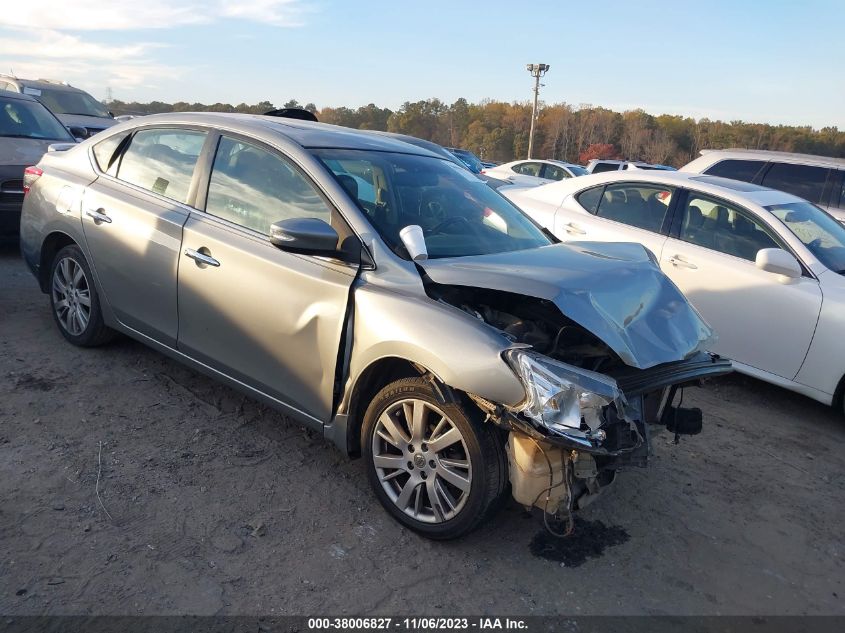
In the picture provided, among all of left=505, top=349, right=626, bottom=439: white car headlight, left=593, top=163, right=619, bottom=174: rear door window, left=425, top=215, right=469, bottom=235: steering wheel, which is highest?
left=593, top=163, right=619, bottom=174: rear door window

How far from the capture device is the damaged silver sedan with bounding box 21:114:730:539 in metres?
2.85

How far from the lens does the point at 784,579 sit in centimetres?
314

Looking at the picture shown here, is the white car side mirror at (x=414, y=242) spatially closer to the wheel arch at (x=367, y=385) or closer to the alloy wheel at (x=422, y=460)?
the wheel arch at (x=367, y=385)

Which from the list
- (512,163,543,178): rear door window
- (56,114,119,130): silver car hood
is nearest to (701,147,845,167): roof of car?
(56,114,119,130): silver car hood

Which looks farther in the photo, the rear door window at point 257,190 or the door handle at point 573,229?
the door handle at point 573,229

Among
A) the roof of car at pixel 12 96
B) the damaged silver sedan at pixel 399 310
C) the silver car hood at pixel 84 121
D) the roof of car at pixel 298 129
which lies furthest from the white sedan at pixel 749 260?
the silver car hood at pixel 84 121

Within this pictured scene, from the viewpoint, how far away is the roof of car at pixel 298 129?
384 cm

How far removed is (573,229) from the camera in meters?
6.55

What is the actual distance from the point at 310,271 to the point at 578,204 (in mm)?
4019

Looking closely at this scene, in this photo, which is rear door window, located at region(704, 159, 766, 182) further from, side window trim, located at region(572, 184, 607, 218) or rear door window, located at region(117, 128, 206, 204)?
rear door window, located at region(117, 128, 206, 204)

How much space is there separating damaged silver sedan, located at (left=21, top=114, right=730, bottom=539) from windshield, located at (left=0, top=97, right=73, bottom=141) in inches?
193

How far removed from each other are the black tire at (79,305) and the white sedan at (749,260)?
4154 millimetres

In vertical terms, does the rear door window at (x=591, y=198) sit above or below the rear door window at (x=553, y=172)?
above

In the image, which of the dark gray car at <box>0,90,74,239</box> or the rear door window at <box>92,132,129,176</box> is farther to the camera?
the dark gray car at <box>0,90,74,239</box>
